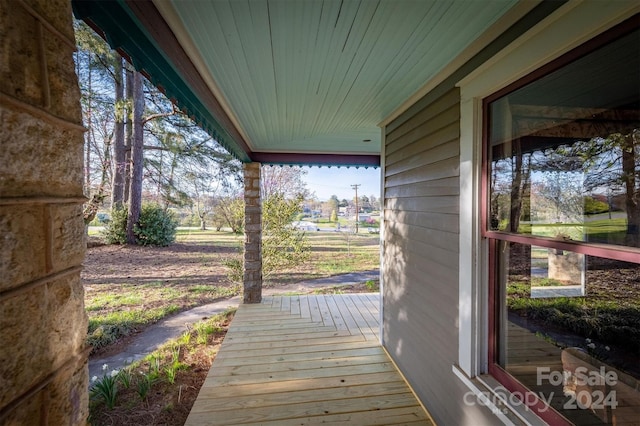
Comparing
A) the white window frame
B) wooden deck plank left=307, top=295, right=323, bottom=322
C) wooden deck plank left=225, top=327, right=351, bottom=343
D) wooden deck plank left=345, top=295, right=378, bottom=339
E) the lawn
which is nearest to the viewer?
the white window frame

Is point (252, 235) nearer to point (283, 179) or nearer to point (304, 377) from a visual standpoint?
point (304, 377)

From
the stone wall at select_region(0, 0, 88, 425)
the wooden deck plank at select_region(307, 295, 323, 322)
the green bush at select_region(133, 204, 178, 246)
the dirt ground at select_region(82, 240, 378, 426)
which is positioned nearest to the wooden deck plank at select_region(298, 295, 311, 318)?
the wooden deck plank at select_region(307, 295, 323, 322)

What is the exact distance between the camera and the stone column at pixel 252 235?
4195 mm

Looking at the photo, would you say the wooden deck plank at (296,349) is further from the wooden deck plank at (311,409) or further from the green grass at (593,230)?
the green grass at (593,230)

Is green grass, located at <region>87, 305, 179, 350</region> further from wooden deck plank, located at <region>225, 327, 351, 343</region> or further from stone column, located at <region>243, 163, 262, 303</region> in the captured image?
wooden deck plank, located at <region>225, 327, 351, 343</region>

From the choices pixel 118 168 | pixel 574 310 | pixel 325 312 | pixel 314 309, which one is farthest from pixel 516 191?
pixel 118 168

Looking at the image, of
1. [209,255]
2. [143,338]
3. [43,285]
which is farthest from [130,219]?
[43,285]

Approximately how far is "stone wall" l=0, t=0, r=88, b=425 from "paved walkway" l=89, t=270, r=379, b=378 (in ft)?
9.53

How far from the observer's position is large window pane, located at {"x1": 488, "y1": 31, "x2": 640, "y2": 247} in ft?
3.34

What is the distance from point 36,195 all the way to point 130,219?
9.24 meters

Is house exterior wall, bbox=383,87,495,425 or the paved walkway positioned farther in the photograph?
the paved walkway

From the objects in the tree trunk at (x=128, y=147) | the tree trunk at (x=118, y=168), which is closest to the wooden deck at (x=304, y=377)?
the tree trunk at (x=118, y=168)

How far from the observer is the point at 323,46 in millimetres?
1435

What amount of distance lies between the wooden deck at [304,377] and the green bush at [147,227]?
6296 mm
